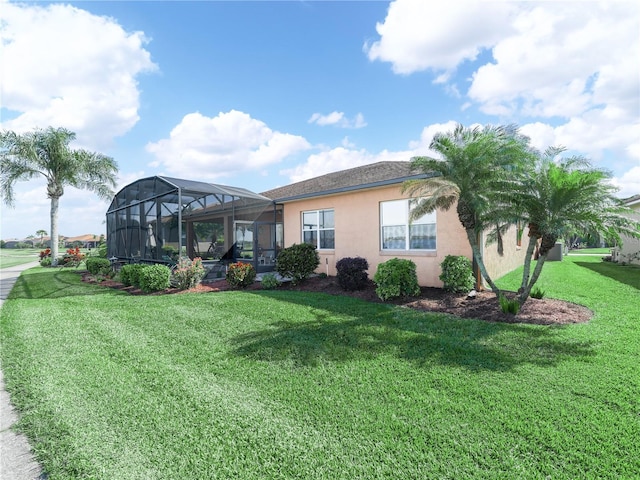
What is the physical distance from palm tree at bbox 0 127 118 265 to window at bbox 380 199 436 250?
76.0 ft

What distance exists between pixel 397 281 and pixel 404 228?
2745mm

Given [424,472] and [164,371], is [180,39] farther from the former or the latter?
[424,472]

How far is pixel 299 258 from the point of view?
11.9 meters

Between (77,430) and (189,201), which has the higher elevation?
(189,201)

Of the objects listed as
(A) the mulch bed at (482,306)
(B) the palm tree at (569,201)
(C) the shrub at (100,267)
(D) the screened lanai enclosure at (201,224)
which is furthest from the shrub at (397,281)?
(C) the shrub at (100,267)

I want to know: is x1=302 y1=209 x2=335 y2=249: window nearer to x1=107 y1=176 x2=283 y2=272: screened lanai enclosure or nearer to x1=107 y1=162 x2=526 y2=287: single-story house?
x1=107 y1=162 x2=526 y2=287: single-story house

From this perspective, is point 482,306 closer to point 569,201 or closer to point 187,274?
point 569,201

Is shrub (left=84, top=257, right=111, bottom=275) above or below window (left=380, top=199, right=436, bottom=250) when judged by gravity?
below

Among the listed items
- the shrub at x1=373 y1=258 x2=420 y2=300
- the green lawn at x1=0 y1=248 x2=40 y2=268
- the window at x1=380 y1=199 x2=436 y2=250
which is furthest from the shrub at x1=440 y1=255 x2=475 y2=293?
the green lawn at x1=0 y1=248 x2=40 y2=268

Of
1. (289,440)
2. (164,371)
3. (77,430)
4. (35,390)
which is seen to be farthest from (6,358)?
(289,440)

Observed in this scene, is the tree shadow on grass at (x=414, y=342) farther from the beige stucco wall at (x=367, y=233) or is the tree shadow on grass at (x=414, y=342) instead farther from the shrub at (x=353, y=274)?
the beige stucco wall at (x=367, y=233)

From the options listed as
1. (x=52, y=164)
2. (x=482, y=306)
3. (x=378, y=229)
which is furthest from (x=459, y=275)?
(x=52, y=164)

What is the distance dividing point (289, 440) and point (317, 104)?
15099 millimetres

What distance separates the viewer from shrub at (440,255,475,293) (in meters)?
8.75
